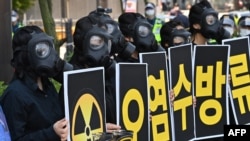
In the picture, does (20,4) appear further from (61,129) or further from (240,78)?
(61,129)

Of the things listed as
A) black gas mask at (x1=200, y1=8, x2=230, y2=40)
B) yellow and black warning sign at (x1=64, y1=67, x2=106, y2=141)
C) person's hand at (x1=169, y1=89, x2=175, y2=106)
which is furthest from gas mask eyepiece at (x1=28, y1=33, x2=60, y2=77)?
black gas mask at (x1=200, y1=8, x2=230, y2=40)

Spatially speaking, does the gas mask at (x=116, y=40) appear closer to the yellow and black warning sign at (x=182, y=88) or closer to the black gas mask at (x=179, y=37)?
the yellow and black warning sign at (x=182, y=88)

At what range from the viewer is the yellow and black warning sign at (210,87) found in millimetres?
5941

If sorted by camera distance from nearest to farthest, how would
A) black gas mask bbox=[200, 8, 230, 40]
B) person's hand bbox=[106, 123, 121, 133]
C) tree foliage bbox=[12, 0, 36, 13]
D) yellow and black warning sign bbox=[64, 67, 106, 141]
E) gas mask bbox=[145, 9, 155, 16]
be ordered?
yellow and black warning sign bbox=[64, 67, 106, 141], person's hand bbox=[106, 123, 121, 133], black gas mask bbox=[200, 8, 230, 40], gas mask bbox=[145, 9, 155, 16], tree foliage bbox=[12, 0, 36, 13]

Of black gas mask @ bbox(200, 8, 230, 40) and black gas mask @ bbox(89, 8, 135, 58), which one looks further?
black gas mask @ bbox(200, 8, 230, 40)

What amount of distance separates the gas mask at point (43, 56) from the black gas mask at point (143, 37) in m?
1.44

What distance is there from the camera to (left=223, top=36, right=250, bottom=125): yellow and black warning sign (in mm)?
6348

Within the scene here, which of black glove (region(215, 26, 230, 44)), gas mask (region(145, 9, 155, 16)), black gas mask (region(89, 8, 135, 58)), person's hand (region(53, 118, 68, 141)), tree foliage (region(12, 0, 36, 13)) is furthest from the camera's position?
tree foliage (region(12, 0, 36, 13))

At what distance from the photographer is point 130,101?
4.88 meters

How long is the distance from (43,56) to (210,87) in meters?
2.27

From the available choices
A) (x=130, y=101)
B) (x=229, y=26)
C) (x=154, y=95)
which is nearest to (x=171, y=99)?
(x=154, y=95)

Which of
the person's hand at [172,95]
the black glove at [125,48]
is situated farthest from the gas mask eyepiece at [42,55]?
the person's hand at [172,95]

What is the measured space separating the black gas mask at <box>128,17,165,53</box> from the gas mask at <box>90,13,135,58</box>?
0.17 meters

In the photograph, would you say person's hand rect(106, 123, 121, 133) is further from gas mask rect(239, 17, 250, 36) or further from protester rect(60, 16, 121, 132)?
gas mask rect(239, 17, 250, 36)
